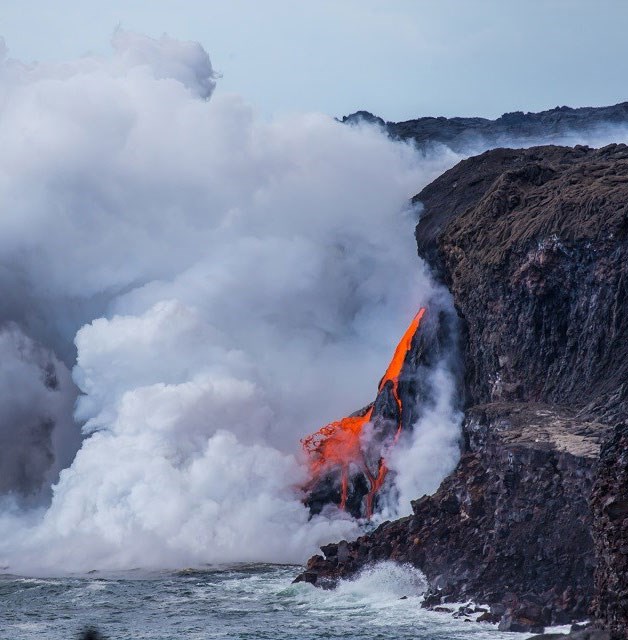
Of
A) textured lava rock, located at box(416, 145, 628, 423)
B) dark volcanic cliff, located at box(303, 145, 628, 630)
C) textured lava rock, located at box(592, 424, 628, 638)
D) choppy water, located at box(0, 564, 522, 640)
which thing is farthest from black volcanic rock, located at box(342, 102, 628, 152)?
textured lava rock, located at box(592, 424, 628, 638)

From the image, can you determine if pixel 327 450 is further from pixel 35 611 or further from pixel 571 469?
pixel 571 469

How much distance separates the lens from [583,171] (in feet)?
318

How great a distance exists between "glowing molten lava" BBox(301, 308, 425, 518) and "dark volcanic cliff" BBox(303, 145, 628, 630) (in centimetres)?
852

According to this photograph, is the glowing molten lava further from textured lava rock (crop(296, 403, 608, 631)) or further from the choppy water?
textured lava rock (crop(296, 403, 608, 631))

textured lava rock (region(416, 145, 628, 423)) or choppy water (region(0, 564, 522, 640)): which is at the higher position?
textured lava rock (region(416, 145, 628, 423))

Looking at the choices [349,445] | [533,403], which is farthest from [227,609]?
[349,445]

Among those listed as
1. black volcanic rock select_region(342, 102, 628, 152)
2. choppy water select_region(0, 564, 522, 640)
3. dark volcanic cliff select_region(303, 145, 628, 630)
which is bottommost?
choppy water select_region(0, 564, 522, 640)

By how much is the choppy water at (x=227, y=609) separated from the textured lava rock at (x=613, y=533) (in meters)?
12.3

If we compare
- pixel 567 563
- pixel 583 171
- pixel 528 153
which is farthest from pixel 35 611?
pixel 528 153

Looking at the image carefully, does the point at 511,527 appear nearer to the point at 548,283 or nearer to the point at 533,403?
the point at 533,403

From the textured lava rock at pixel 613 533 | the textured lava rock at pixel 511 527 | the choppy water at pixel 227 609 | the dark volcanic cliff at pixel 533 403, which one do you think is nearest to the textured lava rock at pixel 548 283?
the dark volcanic cliff at pixel 533 403

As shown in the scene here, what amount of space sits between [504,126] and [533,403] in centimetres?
8330

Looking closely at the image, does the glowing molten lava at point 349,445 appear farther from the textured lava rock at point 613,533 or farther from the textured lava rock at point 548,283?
the textured lava rock at point 613,533

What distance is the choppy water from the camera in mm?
69062
